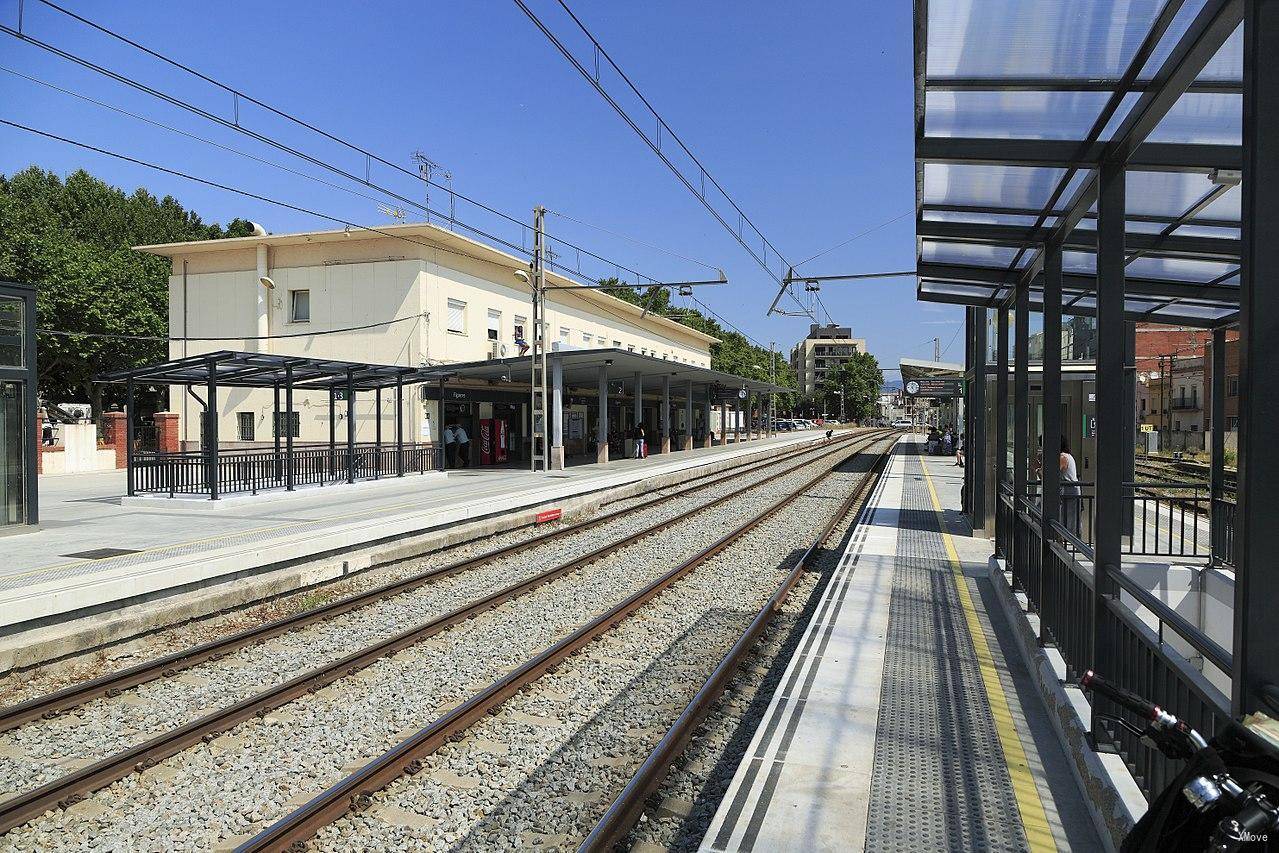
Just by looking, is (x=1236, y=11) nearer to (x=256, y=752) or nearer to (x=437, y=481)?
(x=256, y=752)

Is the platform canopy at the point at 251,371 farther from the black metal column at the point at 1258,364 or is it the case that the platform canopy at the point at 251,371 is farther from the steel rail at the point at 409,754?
the black metal column at the point at 1258,364

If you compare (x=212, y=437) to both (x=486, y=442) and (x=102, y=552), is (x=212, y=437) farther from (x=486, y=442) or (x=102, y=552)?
(x=486, y=442)

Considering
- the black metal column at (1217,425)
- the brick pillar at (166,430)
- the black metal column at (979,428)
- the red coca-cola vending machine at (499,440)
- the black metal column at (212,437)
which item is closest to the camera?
the black metal column at (1217,425)

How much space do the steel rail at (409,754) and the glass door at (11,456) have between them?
9.61 meters

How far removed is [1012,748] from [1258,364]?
3.19m

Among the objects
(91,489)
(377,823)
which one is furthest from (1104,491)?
(91,489)

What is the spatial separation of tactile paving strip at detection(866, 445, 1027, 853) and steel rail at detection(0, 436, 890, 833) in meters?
4.34

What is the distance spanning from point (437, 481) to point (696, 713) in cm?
1787

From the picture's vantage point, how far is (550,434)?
31500mm

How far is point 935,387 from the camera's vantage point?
29.4 metres

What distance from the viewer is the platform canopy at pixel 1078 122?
11.4ft

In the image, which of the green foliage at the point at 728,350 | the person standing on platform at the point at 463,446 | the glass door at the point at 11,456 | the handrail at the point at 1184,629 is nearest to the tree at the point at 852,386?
the green foliage at the point at 728,350

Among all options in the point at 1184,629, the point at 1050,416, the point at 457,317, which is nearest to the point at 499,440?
the point at 457,317

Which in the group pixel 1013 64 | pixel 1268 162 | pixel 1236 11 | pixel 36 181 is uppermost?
pixel 36 181
